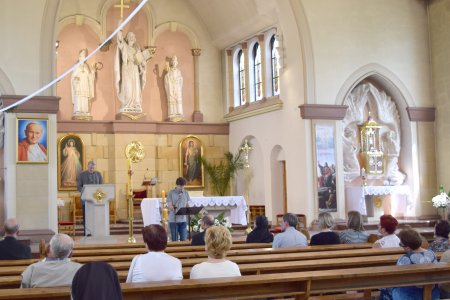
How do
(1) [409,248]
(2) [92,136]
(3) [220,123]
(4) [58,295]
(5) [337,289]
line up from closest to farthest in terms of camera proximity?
(4) [58,295] → (5) [337,289] → (1) [409,248] → (2) [92,136] → (3) [220,123]

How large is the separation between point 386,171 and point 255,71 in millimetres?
5524

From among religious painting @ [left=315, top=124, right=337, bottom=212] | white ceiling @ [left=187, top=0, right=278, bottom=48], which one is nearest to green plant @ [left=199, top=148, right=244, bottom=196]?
white ceiling @ [left=187, top=0, right=278, bottom=48]

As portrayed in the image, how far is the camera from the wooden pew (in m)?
4.84

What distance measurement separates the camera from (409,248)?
618 cm

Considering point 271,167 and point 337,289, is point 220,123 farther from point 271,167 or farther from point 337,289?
point 337,289

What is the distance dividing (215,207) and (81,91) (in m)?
6.35

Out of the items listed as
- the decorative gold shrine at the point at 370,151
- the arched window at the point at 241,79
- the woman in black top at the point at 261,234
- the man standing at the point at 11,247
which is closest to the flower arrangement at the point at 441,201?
the decorative gold shrine at the point at 370,151

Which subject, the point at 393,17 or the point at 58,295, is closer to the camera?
the point at 58,295

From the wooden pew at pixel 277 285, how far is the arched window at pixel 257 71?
15974mm

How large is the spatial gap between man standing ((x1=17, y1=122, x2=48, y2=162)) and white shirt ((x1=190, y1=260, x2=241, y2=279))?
10156 millimetres

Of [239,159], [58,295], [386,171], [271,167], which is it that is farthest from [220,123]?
[58,295]

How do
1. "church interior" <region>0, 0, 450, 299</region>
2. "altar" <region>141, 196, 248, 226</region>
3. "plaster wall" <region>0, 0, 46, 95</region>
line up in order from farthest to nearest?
"altar" <region>141, 196, 248, 226</region>, "church interior" <region>0, 0, 450, 299</region>, "plaster wall" <region>0, 0, 46, 95</region>

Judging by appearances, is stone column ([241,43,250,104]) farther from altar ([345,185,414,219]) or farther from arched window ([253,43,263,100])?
altar ([345,185,414,219])

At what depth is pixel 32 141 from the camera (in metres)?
14.9
